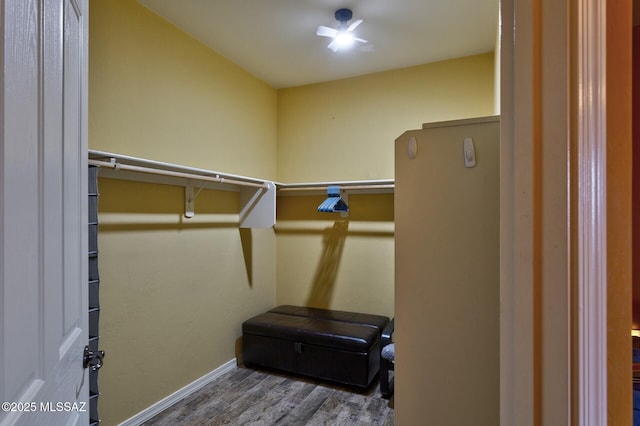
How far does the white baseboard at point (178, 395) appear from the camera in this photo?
7.10ft

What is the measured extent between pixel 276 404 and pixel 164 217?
1538mm

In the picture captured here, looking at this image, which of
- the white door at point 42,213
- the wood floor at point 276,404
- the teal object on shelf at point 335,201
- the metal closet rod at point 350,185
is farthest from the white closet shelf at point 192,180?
the wood floor at point 276,404

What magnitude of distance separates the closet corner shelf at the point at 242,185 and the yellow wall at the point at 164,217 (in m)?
0.07

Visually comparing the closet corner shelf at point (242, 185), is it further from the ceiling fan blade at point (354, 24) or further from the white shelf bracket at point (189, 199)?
the ceiling fan blade at point (354, 24)

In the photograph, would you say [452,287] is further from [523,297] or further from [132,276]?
[132,276]

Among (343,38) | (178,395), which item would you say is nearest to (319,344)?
(178,395)

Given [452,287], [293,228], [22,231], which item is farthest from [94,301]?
[293,228]

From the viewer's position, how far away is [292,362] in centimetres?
279

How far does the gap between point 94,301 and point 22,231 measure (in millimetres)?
1236

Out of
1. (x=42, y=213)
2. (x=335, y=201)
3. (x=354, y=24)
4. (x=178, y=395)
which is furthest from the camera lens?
(x=335, y=201)

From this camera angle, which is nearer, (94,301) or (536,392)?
(536,392)

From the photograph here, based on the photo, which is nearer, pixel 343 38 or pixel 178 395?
pixel 343 38

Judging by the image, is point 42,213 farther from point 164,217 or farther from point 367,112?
point 367,112

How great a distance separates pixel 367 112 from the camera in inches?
128
